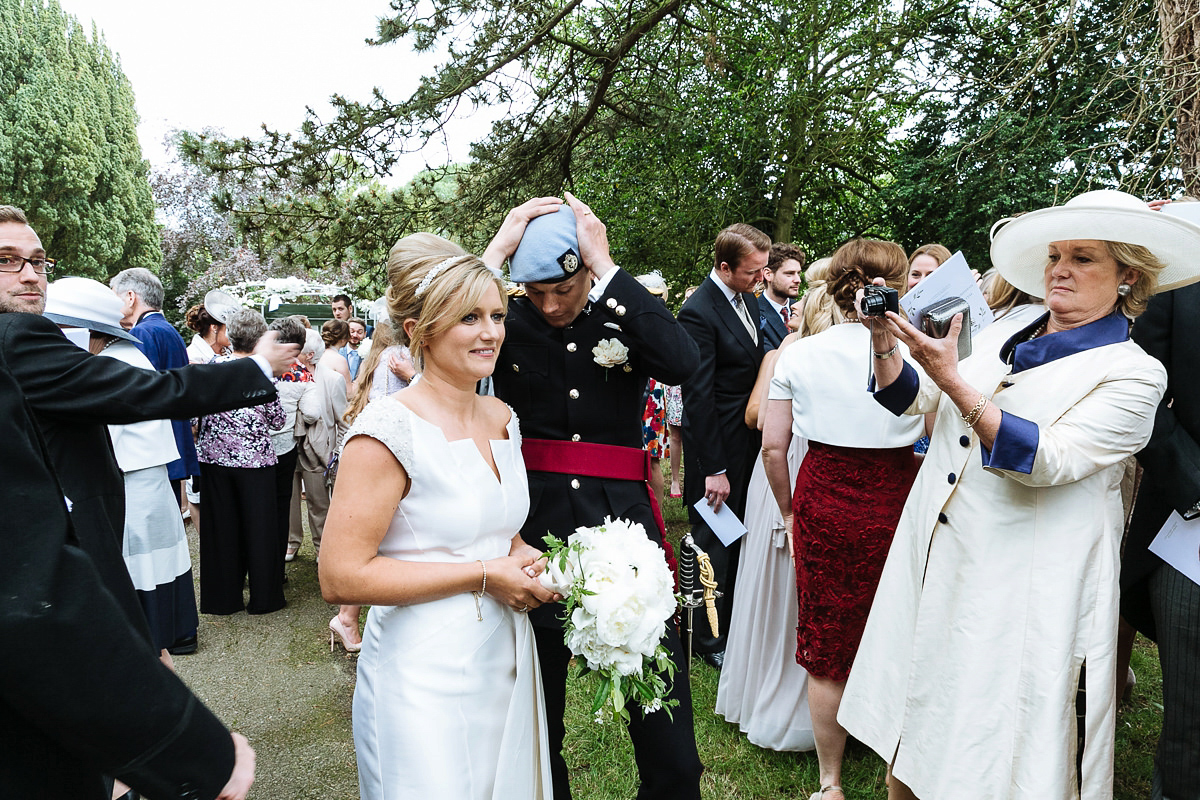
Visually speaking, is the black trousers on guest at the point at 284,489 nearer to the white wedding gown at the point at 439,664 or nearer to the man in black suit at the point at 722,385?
the man in black suit at the point at 722,385

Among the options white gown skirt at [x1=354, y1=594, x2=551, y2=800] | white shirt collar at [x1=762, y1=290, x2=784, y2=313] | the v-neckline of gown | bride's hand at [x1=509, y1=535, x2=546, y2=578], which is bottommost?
white gown skirt at [x1=354, y1=594, x2=551, y2=800]

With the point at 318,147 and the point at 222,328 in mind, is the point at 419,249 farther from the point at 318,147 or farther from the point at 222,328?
the point at 222,328

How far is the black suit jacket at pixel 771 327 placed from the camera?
16.7ft

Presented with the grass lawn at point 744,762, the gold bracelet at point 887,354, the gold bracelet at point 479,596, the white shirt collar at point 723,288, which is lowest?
the grass lawn at point 744,762

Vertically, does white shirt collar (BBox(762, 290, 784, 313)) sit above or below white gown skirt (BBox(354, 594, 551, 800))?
above

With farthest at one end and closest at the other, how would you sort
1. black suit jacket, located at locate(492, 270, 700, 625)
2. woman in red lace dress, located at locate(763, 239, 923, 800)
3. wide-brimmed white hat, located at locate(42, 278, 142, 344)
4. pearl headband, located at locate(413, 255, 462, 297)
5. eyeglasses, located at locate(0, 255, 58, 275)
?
wide-brimmed white hat, located at locate(42, 278, 142, 344)
woman in red lace dress, located at locate(763, 239, 923, 800)
eyeglasses, located at locate(0, 255, 58, 275)
black suit jacket, located at locate(492, 270, 700, 625)
pearl headband, located at locate(413, 255, 462, 297)

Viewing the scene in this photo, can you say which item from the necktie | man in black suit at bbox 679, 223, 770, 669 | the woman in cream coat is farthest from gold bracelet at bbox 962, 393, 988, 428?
the necktie

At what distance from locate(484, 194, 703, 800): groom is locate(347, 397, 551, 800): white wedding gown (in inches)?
16.8

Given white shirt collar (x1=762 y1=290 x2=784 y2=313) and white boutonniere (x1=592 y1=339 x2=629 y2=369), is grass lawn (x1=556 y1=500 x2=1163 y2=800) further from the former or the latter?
white shirt collar (x1=762 y1=290 x2=784 y2=313)

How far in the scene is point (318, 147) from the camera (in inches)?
268

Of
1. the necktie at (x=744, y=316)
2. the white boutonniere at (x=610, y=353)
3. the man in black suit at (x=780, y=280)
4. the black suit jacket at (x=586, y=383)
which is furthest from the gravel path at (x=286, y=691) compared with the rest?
the man in black suit at (x=780, y=280)

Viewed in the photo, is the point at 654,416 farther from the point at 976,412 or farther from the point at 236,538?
the point at 976,412

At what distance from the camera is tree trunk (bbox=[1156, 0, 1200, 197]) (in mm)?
3900

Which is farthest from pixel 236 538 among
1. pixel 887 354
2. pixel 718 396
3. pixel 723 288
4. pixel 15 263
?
pixel 887 354
